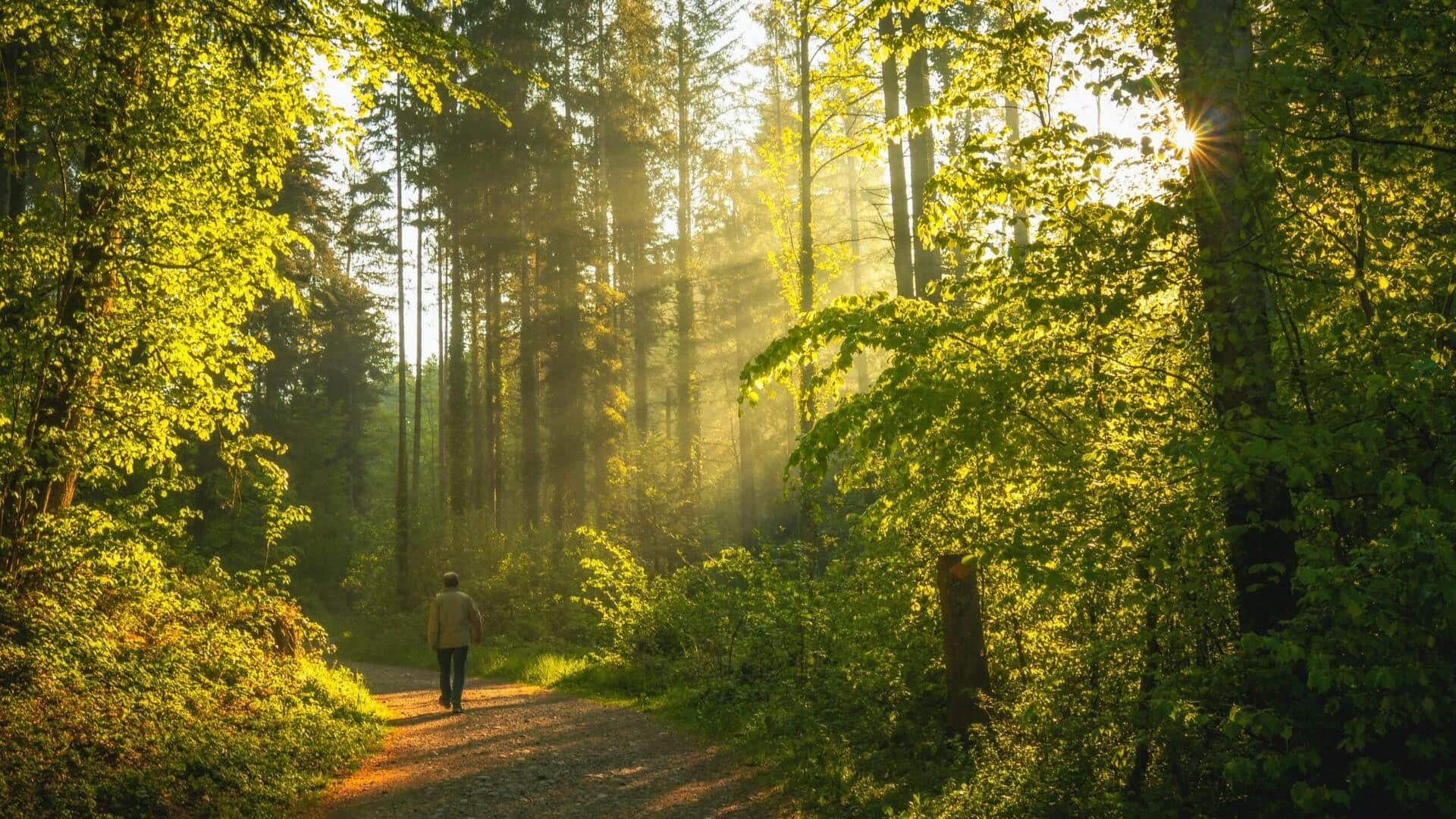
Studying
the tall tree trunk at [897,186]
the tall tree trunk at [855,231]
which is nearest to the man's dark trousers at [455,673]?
the tall tree trunk at [897,186]

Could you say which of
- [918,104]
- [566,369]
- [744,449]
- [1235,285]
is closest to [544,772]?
[1235,285]

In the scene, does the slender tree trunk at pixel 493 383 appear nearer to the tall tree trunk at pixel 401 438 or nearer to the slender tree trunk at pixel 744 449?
the tall tree trunk at pixel 401 438

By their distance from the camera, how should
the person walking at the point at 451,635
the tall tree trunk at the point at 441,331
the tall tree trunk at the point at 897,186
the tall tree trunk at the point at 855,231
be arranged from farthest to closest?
the tall tree trunk at the point at 855,231 → the tall tree trunk at the point at 441,331 → the person walking at the point at 451,635 → the tall tree trunk at the point at 897,186

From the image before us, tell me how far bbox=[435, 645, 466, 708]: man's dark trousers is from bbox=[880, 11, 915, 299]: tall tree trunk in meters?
8.18

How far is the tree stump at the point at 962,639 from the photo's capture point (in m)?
8.34

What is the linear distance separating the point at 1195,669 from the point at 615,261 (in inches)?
1168

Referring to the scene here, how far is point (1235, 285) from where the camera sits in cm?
435

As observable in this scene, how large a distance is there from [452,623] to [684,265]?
66.6ft

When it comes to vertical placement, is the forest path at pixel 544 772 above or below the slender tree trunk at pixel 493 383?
below

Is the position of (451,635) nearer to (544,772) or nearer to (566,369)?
(544,772)

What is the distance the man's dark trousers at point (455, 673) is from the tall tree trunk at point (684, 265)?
17.5 meters

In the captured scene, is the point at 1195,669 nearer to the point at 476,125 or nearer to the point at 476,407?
the point at 476,125

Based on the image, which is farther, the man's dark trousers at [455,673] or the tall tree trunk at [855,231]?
the tall tree trunk at [855,231]

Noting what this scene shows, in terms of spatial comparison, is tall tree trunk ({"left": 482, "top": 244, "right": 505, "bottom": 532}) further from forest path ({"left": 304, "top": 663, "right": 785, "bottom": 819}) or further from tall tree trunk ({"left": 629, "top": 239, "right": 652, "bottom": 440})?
forest path ({"left": 304, "top": 663, "right": 785, "bottom": 819})
